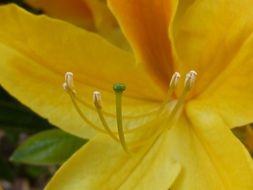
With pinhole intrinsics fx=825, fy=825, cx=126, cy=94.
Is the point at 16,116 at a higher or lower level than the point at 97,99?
higher

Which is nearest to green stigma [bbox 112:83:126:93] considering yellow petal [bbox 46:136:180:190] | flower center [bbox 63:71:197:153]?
flower center [bbox 63:71:197:153]

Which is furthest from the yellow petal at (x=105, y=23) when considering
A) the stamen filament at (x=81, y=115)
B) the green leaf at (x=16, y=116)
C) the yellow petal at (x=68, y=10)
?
the green leaf at (x=16, y=116)

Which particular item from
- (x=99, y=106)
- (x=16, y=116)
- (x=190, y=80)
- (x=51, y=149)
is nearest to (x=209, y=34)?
(x=190, y=80)

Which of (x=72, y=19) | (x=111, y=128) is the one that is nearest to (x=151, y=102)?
(x=111, y=128)

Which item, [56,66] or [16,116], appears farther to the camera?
[16,116]

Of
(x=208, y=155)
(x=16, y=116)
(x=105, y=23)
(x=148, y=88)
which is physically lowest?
(x=208, y=155)

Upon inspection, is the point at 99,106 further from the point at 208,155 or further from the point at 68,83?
the point at 208,155
